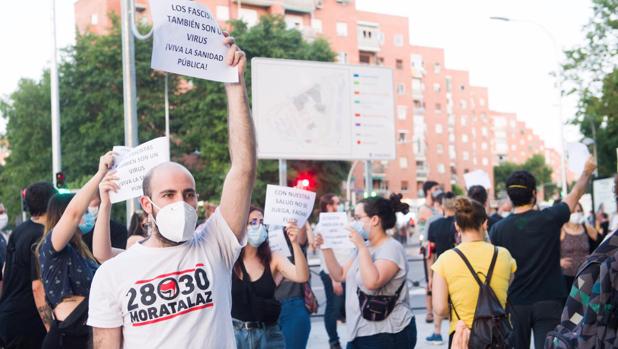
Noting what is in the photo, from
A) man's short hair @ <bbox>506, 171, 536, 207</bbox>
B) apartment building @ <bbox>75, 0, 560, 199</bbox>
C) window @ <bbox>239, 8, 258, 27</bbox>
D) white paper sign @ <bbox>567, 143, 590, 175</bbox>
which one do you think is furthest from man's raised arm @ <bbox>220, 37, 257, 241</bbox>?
window @ <bbox>239, 8, 258, 27</bbox>

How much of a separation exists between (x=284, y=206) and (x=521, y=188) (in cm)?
191

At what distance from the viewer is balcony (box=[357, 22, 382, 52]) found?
71750 millimetres

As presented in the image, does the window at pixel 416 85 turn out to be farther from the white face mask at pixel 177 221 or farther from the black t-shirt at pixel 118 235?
the white face mask at pixel 177 221

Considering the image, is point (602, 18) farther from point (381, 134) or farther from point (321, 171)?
point (321, 171)

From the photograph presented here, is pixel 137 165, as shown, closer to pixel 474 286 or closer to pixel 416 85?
pixel 474 286

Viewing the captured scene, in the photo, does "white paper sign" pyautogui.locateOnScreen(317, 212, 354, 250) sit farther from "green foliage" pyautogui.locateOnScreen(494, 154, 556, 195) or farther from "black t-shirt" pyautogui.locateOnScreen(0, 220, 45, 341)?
"green foliage" pyautogui.locateOnScreen(494, 154, 556, 195)

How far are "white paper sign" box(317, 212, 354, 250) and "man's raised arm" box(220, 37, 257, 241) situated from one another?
345cm

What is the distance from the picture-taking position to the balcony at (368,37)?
235 feet

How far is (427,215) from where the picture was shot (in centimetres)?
1123

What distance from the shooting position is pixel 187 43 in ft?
10.9

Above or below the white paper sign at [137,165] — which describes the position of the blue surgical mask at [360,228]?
below

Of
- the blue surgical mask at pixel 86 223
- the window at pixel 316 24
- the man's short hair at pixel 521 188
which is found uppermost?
the window at pixel 316 24

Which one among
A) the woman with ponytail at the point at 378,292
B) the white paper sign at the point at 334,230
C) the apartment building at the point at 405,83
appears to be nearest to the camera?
the woman with ponytail at the point at 378,292

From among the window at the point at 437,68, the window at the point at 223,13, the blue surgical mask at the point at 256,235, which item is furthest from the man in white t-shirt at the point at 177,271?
the window at the point at 437,68
